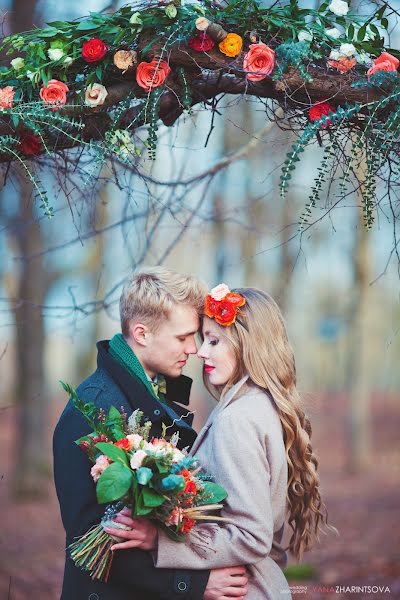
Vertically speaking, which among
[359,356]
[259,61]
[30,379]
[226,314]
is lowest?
[359,356]

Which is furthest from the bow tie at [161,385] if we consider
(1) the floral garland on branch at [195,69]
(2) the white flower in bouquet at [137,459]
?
(1) the floral garland on branch at [195,69]

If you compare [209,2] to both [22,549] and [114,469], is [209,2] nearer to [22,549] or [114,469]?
[114,469]

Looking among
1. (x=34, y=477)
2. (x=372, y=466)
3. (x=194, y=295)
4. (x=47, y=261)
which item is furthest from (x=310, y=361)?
(x=194, y=295)

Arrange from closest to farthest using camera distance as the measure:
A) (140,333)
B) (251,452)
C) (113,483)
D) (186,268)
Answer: (113,483), (251,452), (140,333), (186,268)

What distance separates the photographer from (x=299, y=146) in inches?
128

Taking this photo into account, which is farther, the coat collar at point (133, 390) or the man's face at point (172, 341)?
the man's face at point (172, 341)

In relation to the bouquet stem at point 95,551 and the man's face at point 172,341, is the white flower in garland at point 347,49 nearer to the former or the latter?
the man's face at point 172,341

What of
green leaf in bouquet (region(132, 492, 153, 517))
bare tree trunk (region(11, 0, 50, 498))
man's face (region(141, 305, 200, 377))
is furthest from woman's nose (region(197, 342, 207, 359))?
bare tree trunk (region(11, 0, 50, 498))

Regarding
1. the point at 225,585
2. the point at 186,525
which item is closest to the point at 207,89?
the point at 186,525

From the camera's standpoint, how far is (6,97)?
10.9 feet

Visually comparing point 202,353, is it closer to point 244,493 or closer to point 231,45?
point 244,493

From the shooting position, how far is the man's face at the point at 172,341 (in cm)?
360

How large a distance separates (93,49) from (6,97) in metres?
Answer: 0.45

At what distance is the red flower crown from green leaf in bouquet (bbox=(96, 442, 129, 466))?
2.69ft
